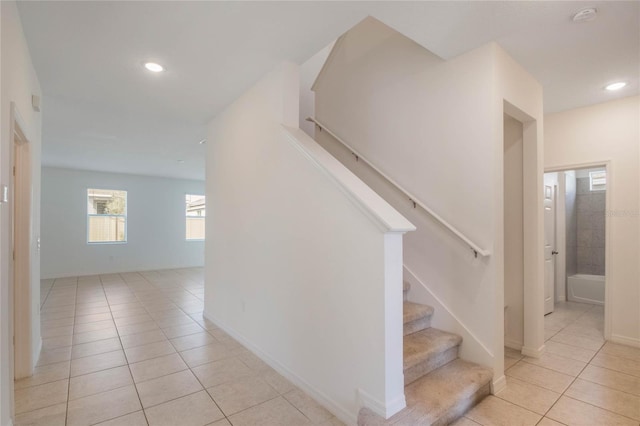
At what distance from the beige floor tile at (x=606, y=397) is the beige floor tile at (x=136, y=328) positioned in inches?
167

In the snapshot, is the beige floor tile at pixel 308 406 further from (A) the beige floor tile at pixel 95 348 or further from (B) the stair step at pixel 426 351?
(A) the beige floor tile at pixel 95 348

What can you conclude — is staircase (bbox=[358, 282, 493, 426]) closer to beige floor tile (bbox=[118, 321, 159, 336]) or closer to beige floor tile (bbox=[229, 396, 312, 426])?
beige floor tile (bbox=[229, 396, 312, 426])

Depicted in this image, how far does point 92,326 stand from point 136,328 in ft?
2.02

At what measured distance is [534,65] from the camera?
273 centimetres

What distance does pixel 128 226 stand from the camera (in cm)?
822

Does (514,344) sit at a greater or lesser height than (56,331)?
greater

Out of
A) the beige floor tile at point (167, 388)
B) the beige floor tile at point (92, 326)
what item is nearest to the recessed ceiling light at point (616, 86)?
the beige floor tile at point (167, 388)

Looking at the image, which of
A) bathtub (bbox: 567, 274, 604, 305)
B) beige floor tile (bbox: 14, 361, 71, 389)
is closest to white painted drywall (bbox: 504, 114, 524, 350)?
bathtub (bbox: 567, 274, 604, 305)

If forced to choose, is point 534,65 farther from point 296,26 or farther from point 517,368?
point 517,368

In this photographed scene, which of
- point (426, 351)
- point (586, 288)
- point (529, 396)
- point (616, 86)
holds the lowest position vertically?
point (529, 396)

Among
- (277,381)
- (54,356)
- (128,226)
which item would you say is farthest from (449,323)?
(128,226)

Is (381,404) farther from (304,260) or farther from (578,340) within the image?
(578,340)

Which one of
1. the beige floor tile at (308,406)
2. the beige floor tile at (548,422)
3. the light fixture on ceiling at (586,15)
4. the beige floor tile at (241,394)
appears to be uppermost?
the light fixture on ceiling at (586,15)

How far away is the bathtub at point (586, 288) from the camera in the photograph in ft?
16.2
